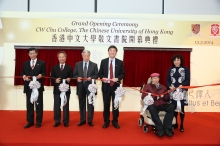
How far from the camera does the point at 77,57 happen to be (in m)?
5.71

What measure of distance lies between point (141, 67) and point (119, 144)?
278cm

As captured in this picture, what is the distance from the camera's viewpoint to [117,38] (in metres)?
5.80

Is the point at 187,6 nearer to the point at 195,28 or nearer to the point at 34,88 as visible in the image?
the point at 195,28

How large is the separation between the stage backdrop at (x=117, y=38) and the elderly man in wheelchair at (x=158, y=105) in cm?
168

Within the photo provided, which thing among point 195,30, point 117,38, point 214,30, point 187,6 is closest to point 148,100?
point 117,38

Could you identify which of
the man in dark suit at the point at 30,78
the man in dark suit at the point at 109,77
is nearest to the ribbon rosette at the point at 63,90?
the man in dark suit at the point at 30,78

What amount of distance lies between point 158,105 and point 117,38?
2436mm

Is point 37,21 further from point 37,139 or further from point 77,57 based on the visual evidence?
point 37,139

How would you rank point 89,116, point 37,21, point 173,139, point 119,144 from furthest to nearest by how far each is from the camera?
point 37,21 < point 89,116 < point 173,139 < point 119,144

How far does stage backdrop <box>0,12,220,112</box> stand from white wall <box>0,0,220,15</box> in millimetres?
247

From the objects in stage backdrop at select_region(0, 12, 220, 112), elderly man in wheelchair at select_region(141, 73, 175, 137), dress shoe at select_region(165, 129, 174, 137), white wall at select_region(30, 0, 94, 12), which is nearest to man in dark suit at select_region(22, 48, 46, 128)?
stage backdrop at select_region(0, 12, 220, 112)

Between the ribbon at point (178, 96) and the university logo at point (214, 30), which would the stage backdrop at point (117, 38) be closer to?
the university logo at point (214, 30)

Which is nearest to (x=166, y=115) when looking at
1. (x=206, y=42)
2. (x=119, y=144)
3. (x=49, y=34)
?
(x=119, y=144)

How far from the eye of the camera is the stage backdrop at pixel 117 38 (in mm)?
5695
